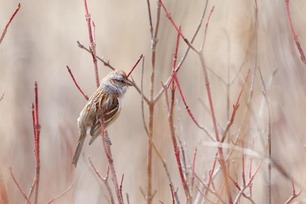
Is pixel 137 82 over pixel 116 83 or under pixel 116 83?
over

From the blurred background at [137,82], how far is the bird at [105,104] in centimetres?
41

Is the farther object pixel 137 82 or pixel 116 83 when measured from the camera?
pixel 137 82

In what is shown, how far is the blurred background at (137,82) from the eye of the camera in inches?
208

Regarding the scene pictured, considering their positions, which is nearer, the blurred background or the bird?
the bird

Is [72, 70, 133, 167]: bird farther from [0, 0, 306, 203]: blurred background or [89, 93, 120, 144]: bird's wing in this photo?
[0, 0, 306, 203]: blurred background

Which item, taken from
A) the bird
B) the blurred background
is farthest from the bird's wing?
the blurred background

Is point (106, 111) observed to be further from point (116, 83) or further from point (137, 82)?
point (137, 82)

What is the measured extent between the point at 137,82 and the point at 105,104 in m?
4.79

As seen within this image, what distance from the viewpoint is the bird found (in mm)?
4191

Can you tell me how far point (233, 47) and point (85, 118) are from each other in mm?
3988

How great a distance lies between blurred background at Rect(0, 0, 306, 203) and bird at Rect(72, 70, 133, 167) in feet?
1.36

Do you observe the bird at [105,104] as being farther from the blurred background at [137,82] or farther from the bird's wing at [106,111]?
the blurred background at [137,82]

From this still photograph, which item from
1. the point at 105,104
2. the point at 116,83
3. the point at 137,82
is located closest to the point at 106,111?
the point at 105,104

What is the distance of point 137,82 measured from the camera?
9031mm
